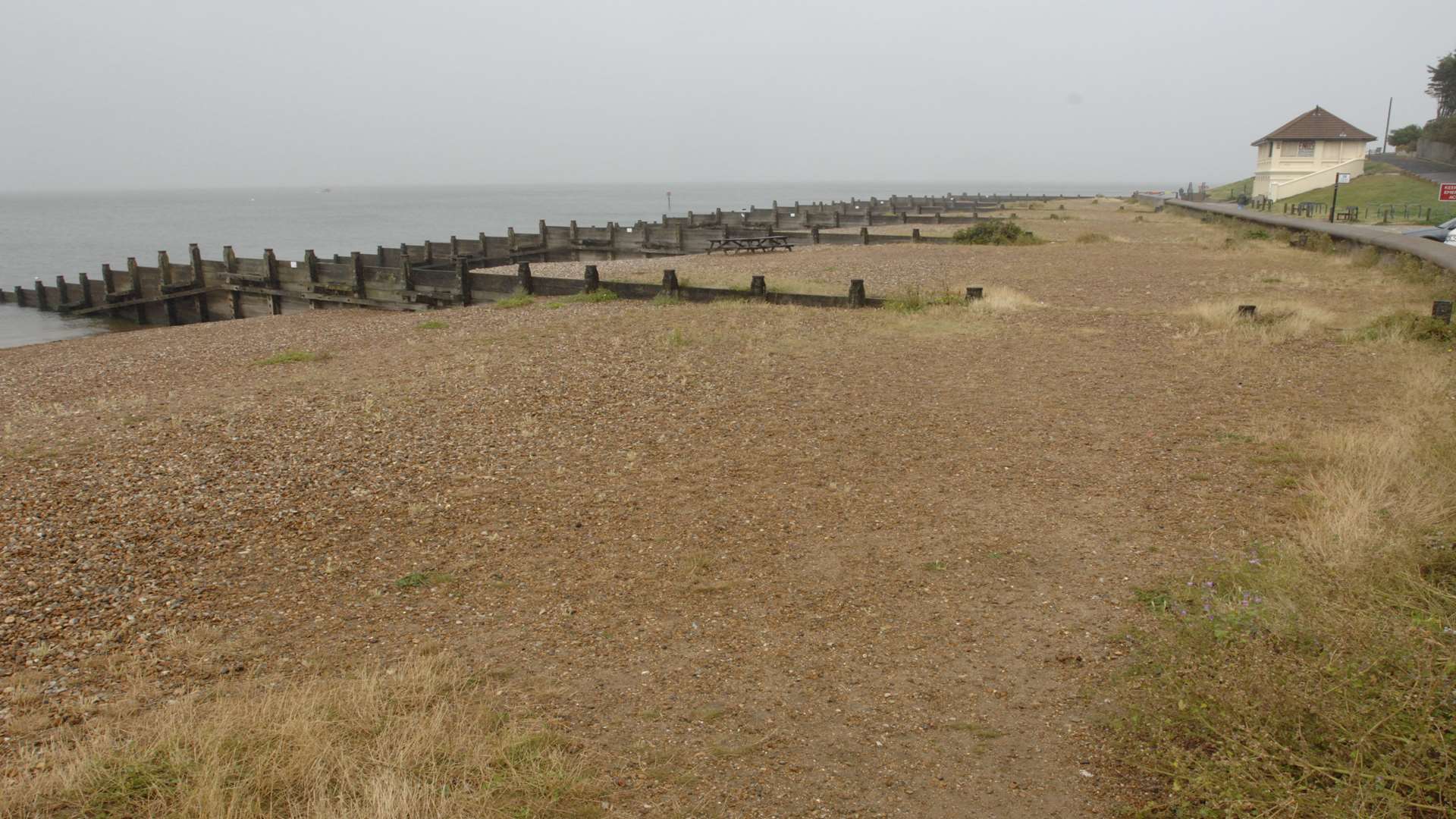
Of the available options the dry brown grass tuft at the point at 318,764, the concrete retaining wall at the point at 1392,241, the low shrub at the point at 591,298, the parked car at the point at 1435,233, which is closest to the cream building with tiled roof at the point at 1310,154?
the concrete retaining wall at the point at 1392,241

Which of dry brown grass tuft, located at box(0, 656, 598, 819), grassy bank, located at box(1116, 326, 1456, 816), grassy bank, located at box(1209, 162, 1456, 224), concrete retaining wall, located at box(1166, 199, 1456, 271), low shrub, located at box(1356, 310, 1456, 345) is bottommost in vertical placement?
dry brown grass tuft, located at box(0, 656, 598, 819)

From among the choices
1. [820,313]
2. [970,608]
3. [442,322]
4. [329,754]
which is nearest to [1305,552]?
[970,608]

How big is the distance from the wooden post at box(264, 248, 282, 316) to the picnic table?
1424 centimetres

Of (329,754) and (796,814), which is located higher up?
(329,754)

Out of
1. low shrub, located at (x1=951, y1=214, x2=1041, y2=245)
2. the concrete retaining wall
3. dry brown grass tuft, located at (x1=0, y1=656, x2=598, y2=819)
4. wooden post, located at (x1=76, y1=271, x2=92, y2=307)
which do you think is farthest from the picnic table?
dry brown grass tuft, located at (x1=0, y1=656, x2=598, y2=819)

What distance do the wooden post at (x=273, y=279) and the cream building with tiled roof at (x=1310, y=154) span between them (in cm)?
6543

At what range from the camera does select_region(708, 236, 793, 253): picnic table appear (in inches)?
1219

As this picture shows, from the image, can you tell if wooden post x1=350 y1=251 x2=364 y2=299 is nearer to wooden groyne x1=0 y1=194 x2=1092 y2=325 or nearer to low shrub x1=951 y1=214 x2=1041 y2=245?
wooden groyne x1=0 y1=194 x2=1092 y2=325

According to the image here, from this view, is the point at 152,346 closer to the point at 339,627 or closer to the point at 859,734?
the point at 339,627

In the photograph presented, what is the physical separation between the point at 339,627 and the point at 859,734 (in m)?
3.25

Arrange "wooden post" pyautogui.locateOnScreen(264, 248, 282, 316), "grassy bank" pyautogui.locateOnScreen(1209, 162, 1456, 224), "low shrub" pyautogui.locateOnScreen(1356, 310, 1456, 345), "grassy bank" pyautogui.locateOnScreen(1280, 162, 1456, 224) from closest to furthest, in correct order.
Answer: "low shrub" pyautogui.locateOnScreen(1356, 310, 1456, 345) < "wooden post" pyautogui.locateOnScreen(264, 248, 282, 316) < "grassy bank" pyautogui.locateOnScreen(1209, 162, 1456, 224) < "grassy bank" pyautogui.locateOnScreen(1280, 162, 1456, 224)

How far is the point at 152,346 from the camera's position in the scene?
1805cm

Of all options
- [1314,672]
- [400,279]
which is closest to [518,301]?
[400,279]

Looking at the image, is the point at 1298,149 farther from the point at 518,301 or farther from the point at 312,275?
the point at 312,275
